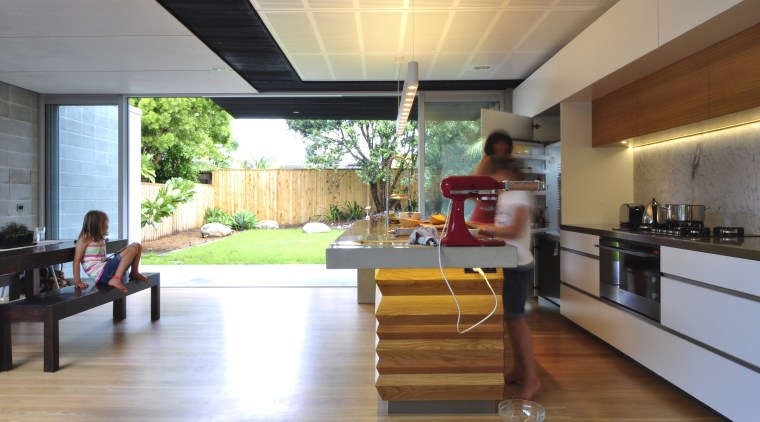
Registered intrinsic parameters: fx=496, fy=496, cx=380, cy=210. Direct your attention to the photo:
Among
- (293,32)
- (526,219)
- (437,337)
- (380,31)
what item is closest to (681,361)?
(526,219)

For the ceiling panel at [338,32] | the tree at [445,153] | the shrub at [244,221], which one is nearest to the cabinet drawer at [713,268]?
the ceiling panel at [338,32]

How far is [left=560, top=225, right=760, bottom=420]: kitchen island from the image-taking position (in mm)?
2092

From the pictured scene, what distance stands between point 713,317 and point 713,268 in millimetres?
228

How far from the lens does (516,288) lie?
2578 millimetres

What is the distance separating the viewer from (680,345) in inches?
102

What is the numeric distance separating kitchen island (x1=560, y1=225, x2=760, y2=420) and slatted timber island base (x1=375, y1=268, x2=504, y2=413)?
983mm

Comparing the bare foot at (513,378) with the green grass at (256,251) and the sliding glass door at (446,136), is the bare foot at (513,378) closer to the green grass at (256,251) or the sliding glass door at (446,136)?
the sliding glass door at (446,136)

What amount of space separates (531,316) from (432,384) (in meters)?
2.50

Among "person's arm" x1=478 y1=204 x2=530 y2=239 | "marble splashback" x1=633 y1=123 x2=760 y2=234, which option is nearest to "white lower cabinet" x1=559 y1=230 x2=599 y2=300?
"marble splashback" x1=633 y1=123 x2=760 y2=234

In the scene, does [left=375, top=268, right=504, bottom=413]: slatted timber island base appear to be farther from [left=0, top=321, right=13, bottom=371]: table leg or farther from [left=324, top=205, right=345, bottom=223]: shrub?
[left=324, top=205, right=345, bottom=223]: shrub

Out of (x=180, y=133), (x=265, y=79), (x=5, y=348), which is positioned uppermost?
(x=180, y=133)

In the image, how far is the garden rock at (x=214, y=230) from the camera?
1184cm

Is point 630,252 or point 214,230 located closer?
point 630,252

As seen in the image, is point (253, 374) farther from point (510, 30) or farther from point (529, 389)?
point (510, 30)
